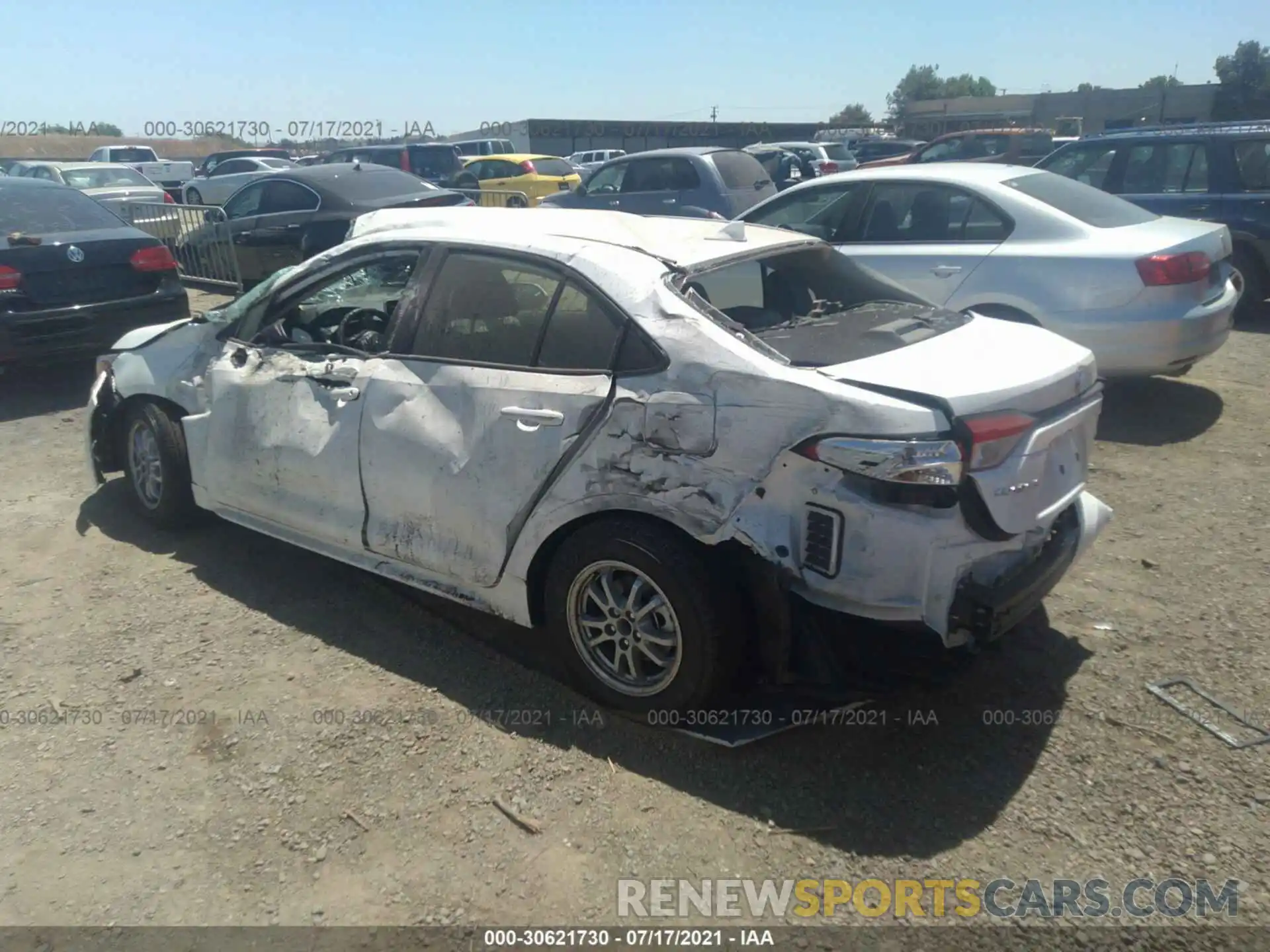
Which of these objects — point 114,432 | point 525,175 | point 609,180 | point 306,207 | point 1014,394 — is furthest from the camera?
point 525,175

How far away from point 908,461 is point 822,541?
349mm

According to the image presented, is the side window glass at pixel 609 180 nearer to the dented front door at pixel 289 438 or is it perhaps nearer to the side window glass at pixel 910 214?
the side window glass at pixel 910 214

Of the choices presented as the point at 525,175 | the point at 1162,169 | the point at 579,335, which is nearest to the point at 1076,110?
the point at 525,175

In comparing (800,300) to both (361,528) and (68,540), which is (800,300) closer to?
(361,528)

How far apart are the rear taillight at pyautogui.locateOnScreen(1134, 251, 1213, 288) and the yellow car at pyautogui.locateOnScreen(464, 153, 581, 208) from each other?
13031 millimetres

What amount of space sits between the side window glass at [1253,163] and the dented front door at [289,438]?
8.70 metres

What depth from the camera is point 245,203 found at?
12477 millimetres

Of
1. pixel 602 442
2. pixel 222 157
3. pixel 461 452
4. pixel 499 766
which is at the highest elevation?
pixel 222 157

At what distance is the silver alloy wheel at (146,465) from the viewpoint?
4.97m

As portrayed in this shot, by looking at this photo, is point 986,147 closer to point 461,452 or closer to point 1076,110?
point 461,452

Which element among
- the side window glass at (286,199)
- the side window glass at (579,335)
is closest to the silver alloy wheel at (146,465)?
the side window glass at (579,335)

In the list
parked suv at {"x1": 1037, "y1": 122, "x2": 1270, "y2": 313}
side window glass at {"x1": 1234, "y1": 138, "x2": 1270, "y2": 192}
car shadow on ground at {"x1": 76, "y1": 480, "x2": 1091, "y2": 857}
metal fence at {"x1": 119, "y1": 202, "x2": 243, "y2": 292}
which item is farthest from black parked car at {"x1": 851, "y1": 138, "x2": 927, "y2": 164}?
car shadow on ground at {"x1": 76, "y1": 480, "x2": 1091, "y2": 857}

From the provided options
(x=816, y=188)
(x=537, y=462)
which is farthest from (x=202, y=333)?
(x=816, y=188)

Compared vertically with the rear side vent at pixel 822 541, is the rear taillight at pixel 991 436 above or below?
above
